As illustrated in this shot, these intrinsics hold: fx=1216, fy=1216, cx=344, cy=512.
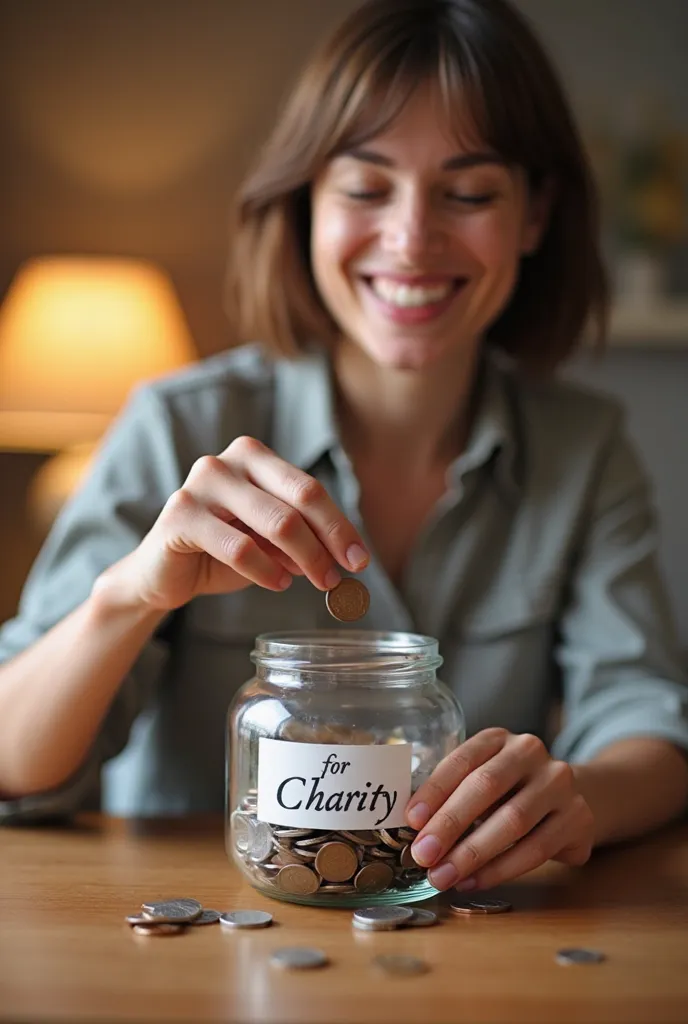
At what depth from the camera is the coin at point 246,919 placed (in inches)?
31.1

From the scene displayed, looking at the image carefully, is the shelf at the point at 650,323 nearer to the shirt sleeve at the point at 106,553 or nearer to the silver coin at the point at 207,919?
the shirt sleeve at the point at 106,553

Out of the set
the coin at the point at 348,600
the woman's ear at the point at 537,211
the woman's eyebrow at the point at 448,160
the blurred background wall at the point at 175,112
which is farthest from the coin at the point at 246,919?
the blurred background wall at the point at 175,112

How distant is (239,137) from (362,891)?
2269 mm

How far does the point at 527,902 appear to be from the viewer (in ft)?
2.89

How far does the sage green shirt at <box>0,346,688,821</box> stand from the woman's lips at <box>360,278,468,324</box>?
15 centimetres

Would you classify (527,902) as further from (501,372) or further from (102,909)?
(501,372)

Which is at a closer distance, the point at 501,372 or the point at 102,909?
the point at 102,909

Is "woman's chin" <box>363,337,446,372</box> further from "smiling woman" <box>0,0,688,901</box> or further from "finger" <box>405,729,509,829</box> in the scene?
"finger" <box>405,729,509,829</box>

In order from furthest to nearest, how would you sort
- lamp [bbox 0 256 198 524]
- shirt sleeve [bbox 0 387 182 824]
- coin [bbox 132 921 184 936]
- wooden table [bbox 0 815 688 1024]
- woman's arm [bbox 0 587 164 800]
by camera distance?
lamp [bbox 0 256 198 524] → shirt sleeve [bbox 0 387 182 824] → woman's arm [bbox 0 587 164 800] → coin [bbox 132 921 184 936] → wooden table [bbox 0 815 688 1024]

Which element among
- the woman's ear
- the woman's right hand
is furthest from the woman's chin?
the woman's right hand

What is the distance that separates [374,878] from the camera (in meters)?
0.83

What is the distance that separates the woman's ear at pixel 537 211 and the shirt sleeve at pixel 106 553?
0.47 metres

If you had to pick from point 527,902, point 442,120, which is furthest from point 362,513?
point 527,902

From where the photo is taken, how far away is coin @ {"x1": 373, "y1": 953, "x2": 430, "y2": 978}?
2.35 feet
